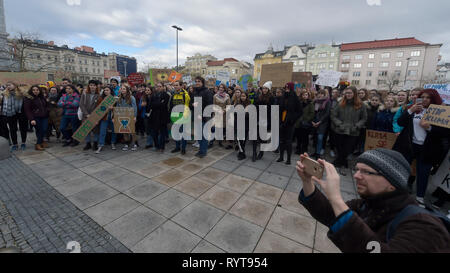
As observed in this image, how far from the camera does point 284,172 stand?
4898 mm

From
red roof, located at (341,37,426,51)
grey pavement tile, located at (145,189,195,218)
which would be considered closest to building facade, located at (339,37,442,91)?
red roof, located at (341,37,426,51)

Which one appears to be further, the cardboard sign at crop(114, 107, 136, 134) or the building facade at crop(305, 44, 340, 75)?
the building facade at crop(305, 44, 340, 75)

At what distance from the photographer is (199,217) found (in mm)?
2980

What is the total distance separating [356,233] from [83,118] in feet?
24.4

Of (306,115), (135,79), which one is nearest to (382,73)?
(306,115)

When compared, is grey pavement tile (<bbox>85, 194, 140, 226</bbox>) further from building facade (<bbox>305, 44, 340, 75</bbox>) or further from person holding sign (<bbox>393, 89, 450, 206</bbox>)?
building facade (<bbox>305, 44, 340, 75</bbox>)

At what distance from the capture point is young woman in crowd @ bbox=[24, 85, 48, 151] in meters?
5.78

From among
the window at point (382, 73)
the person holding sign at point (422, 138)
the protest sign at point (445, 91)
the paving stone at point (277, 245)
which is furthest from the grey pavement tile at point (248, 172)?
the window at point (382, 73)

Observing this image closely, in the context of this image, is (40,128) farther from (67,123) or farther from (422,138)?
(422,138)

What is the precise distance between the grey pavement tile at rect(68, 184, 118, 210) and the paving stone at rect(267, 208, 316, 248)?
2.92 meters

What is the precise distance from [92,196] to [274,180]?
Answer: 370 centimetres

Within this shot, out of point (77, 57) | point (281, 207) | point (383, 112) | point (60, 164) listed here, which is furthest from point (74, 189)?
point (77, 57)

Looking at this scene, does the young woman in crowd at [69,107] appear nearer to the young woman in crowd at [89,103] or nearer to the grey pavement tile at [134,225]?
the young woman in crowd at [89,103]
